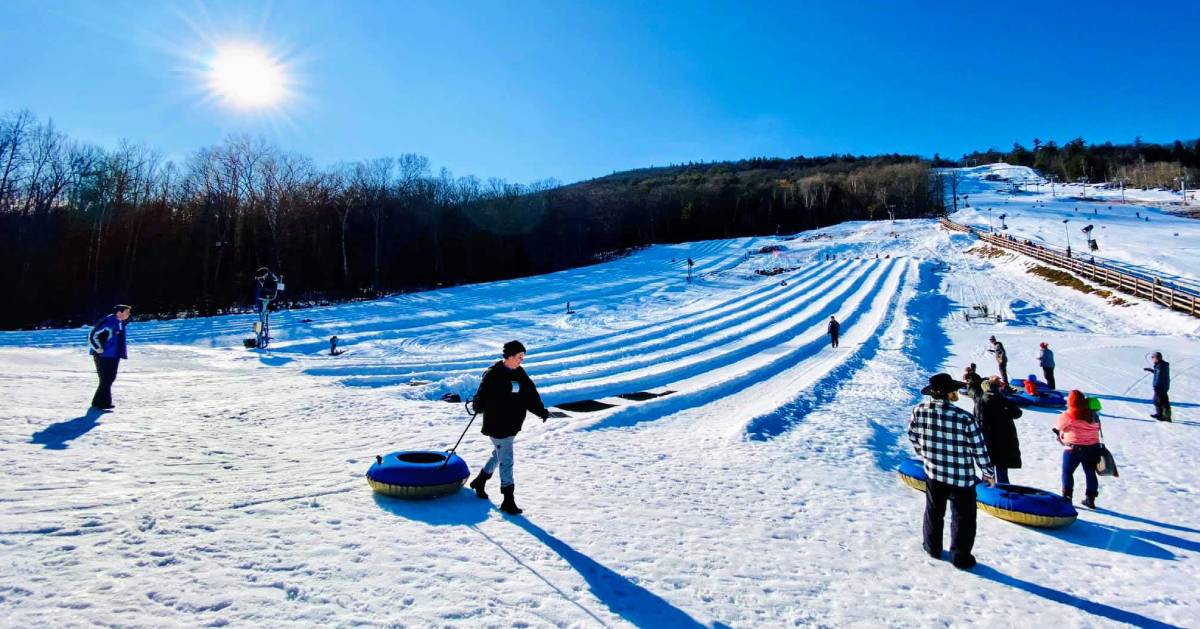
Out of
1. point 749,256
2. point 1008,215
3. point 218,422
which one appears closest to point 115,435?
point 218,422

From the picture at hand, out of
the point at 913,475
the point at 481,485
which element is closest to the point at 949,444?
the point at 913,475

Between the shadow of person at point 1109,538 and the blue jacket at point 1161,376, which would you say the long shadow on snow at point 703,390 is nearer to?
the shadow of person at point 1109,538

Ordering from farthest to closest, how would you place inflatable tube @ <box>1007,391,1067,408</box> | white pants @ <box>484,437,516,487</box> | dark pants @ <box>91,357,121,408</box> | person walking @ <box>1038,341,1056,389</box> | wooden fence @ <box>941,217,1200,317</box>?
wooden fence @ <box>941,217,1200,317</box>
person walking @ <box>1038,341,1056,389</box>
inflatable tube @ <box>1007,391,1067,408</box>
dark pants @ <box>91,357,121,408</box>
white pants @ <box>484,437,516,487</box>

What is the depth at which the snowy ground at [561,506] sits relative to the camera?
4.20 m

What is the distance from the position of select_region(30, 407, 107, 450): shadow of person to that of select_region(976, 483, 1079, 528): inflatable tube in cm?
1142

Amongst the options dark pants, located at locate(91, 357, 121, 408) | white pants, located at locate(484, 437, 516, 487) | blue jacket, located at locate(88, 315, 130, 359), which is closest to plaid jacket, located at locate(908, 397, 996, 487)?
white pants, located at locate(484, 437, 516, 487)

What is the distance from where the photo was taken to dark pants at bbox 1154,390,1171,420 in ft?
42.8

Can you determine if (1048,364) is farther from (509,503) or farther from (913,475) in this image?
(509,503)

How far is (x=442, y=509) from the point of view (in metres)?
5.93

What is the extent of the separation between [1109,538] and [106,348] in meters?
14.3

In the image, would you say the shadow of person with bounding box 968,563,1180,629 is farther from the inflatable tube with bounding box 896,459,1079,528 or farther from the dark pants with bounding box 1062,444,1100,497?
the dark pants with bounding box 1062,444,1100,497

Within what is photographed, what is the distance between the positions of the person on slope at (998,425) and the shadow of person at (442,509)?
6.15 meters

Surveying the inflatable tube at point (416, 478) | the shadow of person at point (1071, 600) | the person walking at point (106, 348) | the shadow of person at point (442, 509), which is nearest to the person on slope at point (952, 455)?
the shadow of person at point (1071, 600)

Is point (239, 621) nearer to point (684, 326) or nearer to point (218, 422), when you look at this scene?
point (218, 422)
